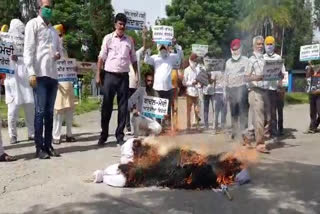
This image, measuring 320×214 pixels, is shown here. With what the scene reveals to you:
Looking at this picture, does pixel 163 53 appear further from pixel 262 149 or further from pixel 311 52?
pixel 311 52

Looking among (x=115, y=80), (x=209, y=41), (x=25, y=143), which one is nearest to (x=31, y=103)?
(x=25, y=143)

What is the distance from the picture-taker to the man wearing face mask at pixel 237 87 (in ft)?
30.6

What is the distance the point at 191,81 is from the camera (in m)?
11.2

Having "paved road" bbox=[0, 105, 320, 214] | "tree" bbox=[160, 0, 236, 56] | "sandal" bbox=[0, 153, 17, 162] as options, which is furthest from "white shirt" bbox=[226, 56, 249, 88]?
"tree" bbox=[160, 0, 236, 56]

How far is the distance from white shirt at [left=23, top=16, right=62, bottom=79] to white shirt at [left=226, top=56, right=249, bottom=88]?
3626 millimetres

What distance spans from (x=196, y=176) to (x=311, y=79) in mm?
6388

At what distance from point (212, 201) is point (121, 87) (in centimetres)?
340

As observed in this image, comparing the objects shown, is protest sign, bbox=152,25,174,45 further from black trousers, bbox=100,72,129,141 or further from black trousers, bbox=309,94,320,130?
black trousers, bbox=309,94,320,130

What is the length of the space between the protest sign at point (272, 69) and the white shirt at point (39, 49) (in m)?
3.54

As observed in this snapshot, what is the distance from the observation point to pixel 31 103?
30.0 feet

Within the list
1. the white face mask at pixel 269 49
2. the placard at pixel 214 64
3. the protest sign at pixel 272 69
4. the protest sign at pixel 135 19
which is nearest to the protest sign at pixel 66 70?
the protest sign at pixel 135 19

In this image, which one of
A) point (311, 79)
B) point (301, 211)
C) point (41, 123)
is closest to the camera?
point (301, 211)

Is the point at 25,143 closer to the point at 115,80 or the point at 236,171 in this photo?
the point at 115,80

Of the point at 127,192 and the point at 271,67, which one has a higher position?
the point at 271,67
